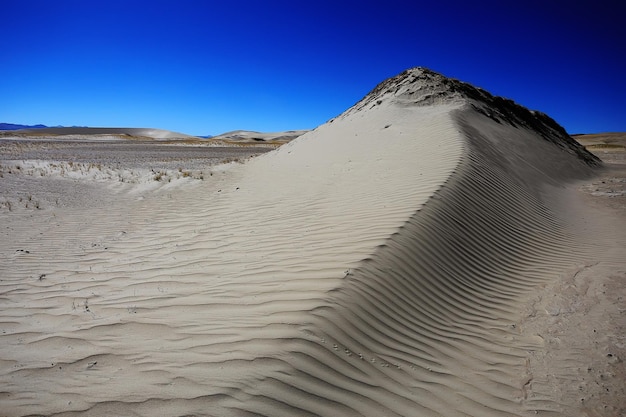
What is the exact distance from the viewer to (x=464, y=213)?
6164 mm

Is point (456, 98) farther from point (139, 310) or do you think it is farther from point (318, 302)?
point (139, 310)

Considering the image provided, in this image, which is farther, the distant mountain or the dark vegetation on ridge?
the distant mountain

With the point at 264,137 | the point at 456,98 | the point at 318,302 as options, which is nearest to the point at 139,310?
the point at 318,302

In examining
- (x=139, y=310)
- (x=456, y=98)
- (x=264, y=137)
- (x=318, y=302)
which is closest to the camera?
(x=318, y=302)

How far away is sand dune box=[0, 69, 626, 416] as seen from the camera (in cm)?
247

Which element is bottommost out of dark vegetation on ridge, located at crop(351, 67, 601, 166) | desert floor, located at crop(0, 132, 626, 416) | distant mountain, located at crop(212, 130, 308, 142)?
desert floor, located at crop(0, 132, 626, 416)

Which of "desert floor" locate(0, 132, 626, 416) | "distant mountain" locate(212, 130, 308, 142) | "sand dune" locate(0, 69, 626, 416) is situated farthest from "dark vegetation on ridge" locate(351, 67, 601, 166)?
"distant mountain" locate(212, 130, 308, 142)

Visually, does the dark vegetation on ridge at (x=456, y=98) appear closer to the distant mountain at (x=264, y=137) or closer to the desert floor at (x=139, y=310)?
the desert floor at (x=139, y=310)

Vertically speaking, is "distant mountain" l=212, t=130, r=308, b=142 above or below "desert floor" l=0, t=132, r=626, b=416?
above

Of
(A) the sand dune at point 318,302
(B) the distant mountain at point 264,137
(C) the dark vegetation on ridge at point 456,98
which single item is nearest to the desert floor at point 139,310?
(A) the sand dune at point 318,302

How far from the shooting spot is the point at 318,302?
10.9ft

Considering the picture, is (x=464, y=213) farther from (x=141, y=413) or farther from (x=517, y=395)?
(x=141, y=413)

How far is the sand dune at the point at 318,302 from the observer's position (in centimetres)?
247

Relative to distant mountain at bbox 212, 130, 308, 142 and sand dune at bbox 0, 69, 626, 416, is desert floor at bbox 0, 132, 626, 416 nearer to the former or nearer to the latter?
sand dune at bbox 0, 69, 626, 416
